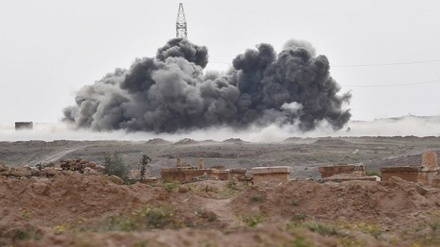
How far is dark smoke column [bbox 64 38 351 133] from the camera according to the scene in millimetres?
64312

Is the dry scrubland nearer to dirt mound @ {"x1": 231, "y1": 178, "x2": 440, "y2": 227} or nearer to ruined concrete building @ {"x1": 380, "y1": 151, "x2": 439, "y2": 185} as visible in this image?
dirt mound @ {"x1": 231, "y1": 178, "x2": 440, "y2": 227}

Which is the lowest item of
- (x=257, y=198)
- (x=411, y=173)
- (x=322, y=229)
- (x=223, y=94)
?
(x=322, y=229)

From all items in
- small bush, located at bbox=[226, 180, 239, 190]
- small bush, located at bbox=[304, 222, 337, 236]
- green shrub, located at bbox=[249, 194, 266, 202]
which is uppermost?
small bush, located at bbox=[226, 180, 239, 190]

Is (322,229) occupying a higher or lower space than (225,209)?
lower

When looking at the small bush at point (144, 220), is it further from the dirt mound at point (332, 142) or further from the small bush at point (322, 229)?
the dirt mound at point (332, 142)

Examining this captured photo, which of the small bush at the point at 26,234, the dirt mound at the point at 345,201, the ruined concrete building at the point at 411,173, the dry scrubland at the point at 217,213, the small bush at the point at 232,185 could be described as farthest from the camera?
the ruined concrete building at the point at 411,173

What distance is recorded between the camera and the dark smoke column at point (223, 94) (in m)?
64.3

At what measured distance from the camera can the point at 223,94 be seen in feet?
214

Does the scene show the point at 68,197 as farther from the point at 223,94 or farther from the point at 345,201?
the point at 223,94

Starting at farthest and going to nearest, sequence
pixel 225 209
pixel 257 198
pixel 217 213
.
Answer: pixel 257 198, pixel 225 209, pixel 217 213

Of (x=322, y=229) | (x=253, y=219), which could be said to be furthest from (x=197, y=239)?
(x=253, y=219)

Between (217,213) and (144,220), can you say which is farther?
(217,213)

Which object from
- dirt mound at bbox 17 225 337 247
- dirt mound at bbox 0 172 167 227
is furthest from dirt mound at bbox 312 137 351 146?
dirt mound at bbox 17 225 337 247

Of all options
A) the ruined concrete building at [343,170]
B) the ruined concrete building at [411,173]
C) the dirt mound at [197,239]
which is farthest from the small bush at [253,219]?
the ruined concrete building at [343,170]
